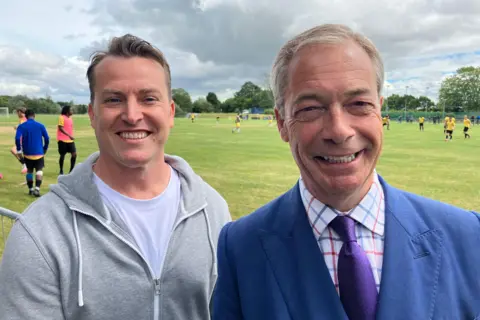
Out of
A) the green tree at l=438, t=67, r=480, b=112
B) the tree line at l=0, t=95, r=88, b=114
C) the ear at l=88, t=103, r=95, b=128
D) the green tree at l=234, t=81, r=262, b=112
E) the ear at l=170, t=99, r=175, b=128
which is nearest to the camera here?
the ear at l=88, t=103, r=95, b=128

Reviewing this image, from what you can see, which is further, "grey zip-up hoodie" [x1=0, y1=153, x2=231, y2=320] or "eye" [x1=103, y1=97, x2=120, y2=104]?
"eye" [x1=103, y1=97, x2=120, y2=104]

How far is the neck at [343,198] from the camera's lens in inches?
58.7

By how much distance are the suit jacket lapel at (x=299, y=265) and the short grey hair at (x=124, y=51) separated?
1068 mm

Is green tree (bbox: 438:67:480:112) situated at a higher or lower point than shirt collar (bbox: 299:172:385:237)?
higher

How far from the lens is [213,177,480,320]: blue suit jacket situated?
133cm

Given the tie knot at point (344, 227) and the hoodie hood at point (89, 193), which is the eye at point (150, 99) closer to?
the hoodie hood at point (89, 193)

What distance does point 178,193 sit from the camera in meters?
2.22

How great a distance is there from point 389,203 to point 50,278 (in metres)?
1.49

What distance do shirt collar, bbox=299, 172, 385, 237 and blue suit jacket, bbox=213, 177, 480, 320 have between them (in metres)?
0.03

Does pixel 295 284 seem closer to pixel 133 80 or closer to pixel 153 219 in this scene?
pixel 153 219

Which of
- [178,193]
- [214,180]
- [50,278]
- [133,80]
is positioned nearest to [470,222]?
[178,193]

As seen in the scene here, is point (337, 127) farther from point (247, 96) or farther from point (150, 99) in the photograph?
point (247, 96)

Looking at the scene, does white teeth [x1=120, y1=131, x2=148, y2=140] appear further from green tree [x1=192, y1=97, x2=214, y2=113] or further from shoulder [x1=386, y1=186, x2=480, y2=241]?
green tree [x1=192, y1=97, x2=214, y2=113]

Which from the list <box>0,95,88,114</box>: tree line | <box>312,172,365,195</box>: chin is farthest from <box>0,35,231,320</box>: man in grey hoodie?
<box>0,95,88,114</box>: tree line
